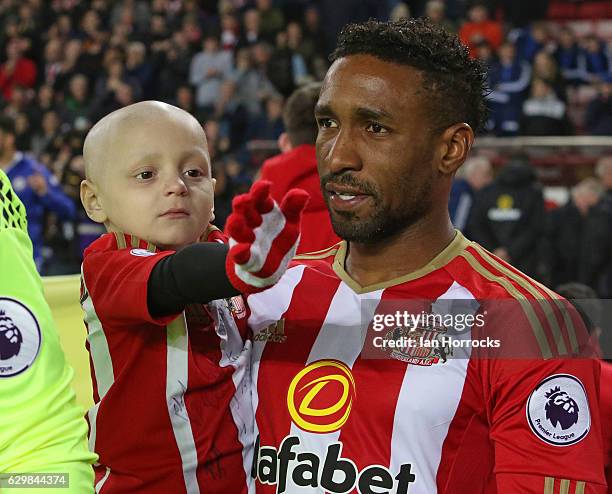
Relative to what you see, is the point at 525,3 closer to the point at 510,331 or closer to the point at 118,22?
the point at 118,22

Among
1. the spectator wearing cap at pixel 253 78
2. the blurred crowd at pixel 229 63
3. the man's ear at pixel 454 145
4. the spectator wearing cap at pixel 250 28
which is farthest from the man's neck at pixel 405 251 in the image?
the spectator wearing cap at pixel 250 28

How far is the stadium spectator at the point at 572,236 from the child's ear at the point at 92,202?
20.5ft

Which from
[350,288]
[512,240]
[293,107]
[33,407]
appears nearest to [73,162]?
[512,240]

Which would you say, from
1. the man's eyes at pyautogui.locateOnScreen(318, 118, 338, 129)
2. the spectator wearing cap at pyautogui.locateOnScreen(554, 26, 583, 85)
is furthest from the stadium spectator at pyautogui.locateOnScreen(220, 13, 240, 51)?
the man's eyes at pyautogui.locateOnScreen(318, 118, 338, 129)

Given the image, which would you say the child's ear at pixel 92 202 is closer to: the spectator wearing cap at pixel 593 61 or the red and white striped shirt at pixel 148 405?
the red and white striped shirt at pixel 148 405

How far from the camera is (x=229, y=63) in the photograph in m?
11.9

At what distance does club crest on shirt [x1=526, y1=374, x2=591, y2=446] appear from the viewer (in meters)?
1.98

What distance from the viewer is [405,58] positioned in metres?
2.18

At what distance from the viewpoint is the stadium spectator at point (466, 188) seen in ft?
26.7

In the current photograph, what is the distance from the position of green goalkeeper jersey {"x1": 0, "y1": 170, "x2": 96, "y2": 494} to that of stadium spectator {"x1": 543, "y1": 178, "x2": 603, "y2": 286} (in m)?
6.81

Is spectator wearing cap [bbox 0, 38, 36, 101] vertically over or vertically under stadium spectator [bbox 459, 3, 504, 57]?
under

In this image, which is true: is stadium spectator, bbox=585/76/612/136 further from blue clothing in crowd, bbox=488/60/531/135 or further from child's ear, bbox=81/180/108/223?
child's ear, bbox=81/180/108/223

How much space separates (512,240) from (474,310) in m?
5.95

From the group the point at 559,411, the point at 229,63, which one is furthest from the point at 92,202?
the point at 229,63
